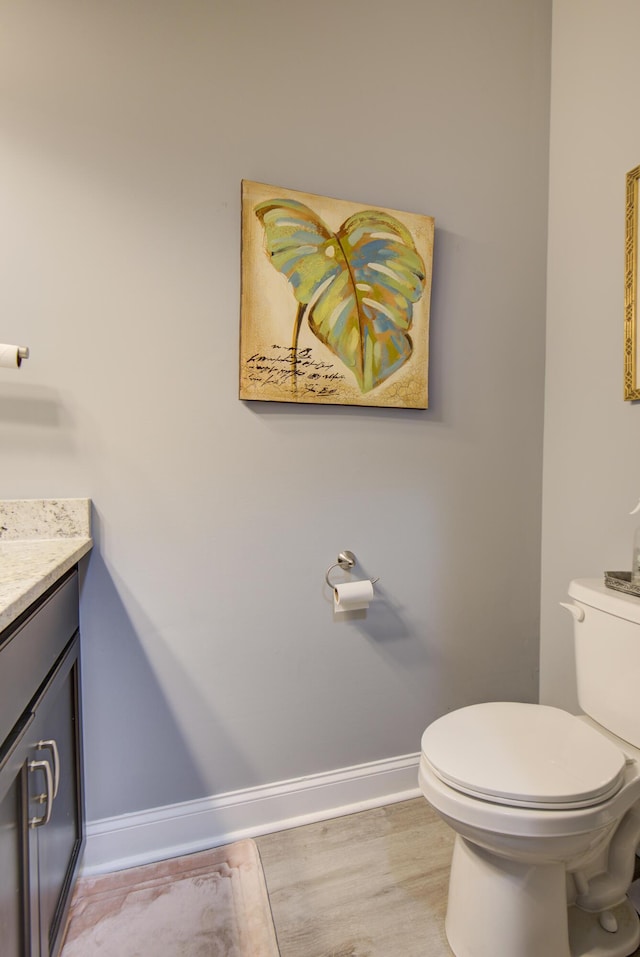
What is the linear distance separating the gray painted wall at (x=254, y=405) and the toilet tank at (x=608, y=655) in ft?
1.36

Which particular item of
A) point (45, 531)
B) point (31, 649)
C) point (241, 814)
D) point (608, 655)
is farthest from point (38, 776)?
point (608, 655)

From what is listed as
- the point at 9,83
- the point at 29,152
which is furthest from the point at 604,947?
the point at 9,83

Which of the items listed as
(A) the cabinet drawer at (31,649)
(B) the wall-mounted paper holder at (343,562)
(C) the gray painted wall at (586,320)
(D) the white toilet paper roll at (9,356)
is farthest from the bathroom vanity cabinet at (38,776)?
(C) the gray painted wall at (586,320)

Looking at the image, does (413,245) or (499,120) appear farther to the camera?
(499,120)

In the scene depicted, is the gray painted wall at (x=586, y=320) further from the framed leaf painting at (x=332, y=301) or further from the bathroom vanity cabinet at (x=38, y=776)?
the bathroom vanity cabinet at (x=38, y=776)

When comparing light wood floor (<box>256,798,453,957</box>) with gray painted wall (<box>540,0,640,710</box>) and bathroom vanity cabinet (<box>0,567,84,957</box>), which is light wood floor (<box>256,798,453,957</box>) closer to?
bathroom vanity cabinet (<box>0,567,84,957</box>)

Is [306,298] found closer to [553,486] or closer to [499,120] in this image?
[499,120]

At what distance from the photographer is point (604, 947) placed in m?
1.02

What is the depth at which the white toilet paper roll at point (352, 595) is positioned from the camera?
1.35 m

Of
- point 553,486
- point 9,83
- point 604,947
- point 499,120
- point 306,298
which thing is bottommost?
point 604,947

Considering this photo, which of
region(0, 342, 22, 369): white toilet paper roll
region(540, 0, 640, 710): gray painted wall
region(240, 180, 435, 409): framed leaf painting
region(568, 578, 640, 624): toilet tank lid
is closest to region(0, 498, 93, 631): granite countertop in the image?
region(0, 342, 22, 369): white toilet paper roll

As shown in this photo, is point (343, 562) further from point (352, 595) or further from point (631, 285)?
point (631, 285)

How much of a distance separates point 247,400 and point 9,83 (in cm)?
94

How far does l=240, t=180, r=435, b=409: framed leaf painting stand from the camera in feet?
4.22
